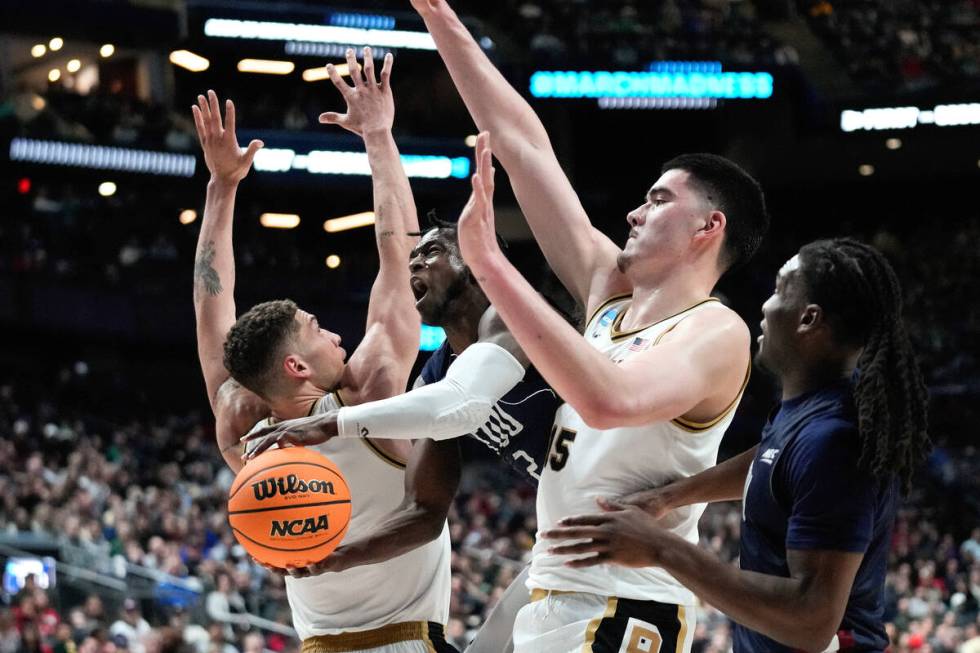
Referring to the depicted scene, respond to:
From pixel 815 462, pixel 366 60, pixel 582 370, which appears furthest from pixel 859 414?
pixel 366 60

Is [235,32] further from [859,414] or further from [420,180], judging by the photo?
[859,414]

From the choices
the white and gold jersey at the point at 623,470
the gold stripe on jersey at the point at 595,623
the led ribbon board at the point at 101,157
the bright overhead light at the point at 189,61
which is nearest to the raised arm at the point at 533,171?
the white and gold jersey at the point at 623,470

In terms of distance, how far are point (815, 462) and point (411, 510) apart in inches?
61.8

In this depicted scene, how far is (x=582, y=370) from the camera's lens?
306cm

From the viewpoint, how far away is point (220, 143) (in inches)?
211

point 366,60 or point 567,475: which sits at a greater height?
point 366,60

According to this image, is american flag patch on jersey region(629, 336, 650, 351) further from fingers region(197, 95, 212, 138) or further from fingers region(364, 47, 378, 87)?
fingers region(197, 95, 212, 138)

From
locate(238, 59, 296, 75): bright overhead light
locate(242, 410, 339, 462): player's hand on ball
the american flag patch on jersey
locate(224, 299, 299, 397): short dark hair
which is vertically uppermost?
locate(238, 59, 296, 75): bright overhead light

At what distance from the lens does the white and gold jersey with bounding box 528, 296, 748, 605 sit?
358cm

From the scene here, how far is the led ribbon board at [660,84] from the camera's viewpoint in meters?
28.6

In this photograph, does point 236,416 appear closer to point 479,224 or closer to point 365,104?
point 365,104

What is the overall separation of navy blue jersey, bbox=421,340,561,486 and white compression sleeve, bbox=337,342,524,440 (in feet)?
0.85

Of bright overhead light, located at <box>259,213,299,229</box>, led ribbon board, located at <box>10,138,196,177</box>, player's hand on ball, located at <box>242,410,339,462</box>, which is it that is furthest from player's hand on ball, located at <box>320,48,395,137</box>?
bright overhead light, located at <box>259,213,299,229</box>

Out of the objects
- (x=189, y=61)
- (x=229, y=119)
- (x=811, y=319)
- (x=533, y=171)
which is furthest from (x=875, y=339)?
(x=189, y=61)
